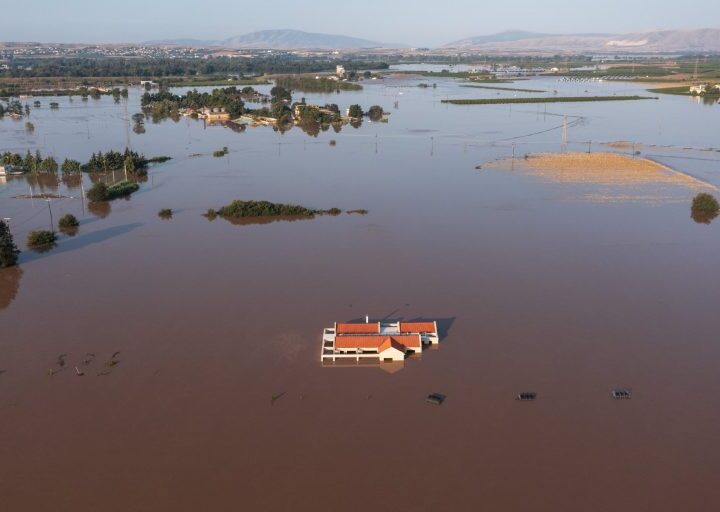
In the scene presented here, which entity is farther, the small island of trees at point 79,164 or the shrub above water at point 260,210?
the small island of trees at point 79,164

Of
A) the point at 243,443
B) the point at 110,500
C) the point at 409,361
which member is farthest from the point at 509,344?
the point at 110,500

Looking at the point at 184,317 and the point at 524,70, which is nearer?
the point at 184,317

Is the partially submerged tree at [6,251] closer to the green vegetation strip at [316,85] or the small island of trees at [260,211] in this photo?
the small island of trees at [260,211]

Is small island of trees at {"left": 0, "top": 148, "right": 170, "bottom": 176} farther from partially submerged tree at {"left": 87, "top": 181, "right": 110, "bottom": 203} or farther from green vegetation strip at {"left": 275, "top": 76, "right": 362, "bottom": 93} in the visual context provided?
green vegetation strip at {"left": 275, "top": 76, "right": 362, "bottom": 93}

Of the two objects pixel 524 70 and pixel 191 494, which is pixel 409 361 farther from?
pixel 524 70

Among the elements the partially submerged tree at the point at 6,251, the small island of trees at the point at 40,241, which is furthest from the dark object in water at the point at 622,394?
the small island of trees at the point at 40,241

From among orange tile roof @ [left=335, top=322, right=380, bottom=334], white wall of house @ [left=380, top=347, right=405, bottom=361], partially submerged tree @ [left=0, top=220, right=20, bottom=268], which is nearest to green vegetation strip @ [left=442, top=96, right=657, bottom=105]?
partially submerged tree @ [left=0, top=220, right=20, bottom=268]

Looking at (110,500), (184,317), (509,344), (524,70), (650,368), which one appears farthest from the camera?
(524,70)
